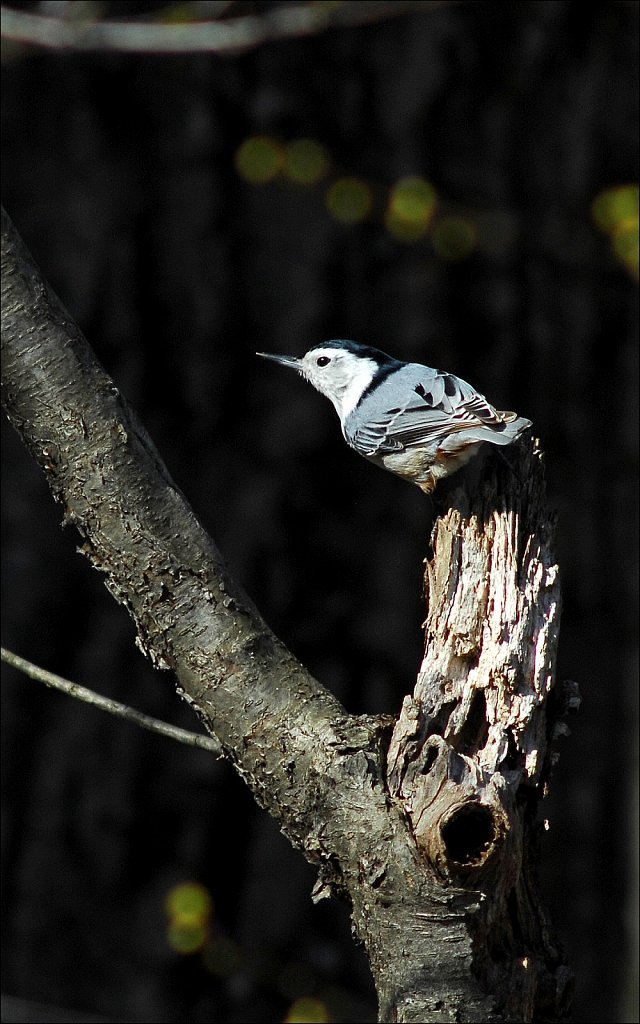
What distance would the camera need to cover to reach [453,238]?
6.24ft

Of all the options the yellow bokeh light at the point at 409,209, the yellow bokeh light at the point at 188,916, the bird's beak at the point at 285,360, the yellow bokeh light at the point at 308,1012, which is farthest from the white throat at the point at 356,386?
the yellow bokeh light at the point at 308,1012

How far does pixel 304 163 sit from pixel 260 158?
0.08 metres

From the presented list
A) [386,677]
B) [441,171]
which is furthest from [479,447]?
[441,171]

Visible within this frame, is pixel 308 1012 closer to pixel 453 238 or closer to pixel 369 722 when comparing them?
pixel 369 722

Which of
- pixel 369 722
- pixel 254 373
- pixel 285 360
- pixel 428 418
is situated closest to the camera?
pixel 369 722

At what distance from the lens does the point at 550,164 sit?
2014 millimetres

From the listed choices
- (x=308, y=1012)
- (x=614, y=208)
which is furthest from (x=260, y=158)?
(x=308, y=1012)

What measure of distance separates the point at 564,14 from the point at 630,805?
157 centimetres

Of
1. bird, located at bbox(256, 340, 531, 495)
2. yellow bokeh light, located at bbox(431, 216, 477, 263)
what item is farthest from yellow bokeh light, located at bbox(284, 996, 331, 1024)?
yellow bokeh light, located at bbox(431, 216, 477, 263)

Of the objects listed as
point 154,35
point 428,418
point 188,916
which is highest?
point 154,35

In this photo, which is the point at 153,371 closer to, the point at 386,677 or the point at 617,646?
the point at 386,677

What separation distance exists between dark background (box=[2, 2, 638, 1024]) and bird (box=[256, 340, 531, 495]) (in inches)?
4.3

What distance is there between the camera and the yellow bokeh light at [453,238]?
189 cm

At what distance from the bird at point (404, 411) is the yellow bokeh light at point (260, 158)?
32 cm
